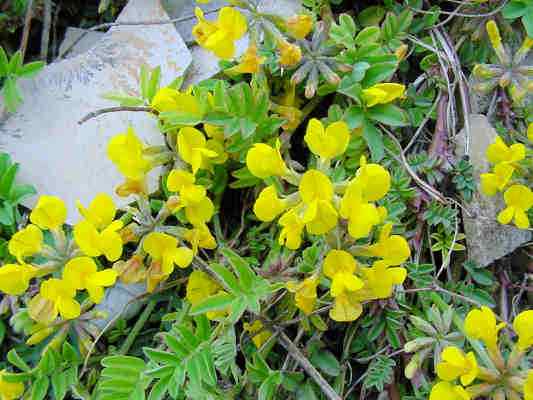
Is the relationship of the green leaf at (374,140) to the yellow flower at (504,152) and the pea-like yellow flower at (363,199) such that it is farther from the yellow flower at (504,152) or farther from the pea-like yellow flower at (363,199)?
the pea-like yellow flower at (363,199)

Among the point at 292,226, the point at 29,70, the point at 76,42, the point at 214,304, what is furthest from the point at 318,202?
the point at 76,42

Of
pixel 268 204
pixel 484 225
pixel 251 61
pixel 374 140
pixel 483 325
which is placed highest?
pixel 251 61

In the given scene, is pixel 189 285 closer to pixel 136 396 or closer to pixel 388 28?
pixel 136 396

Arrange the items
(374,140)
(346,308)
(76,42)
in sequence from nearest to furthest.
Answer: (346,308) < (374,140) < (76,42)

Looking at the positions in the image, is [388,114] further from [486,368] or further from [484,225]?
[486,368]

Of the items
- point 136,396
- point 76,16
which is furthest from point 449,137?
point 76,16

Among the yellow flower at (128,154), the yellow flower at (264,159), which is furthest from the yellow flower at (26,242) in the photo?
the yellow flower at (264,159)

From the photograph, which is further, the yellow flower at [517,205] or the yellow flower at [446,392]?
the yellow flower at [517,205]
